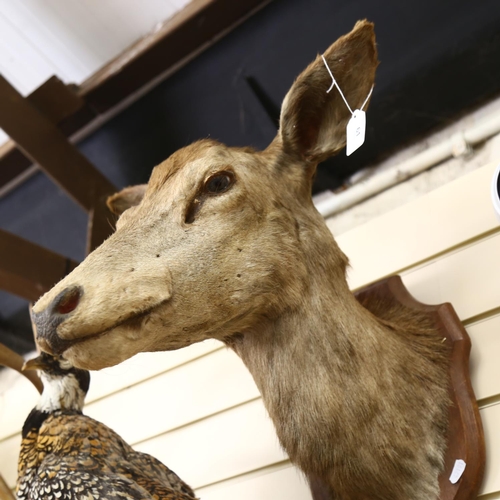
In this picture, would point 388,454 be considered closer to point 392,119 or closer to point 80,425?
point 80,425

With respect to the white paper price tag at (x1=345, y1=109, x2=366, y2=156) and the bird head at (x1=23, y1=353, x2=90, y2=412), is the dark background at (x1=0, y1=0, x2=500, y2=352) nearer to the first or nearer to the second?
the white paper price tag at (x1=345, y1=109, x2=366, y2=156)

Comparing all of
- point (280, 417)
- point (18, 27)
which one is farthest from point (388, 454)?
point (18, 27)

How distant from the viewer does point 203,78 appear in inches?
74.9

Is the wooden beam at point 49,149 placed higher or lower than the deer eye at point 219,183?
higher

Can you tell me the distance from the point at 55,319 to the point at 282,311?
40 centimetres

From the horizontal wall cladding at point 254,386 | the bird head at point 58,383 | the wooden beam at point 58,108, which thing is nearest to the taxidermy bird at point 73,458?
the bird head at point 58,383

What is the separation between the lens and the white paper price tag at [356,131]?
1.06 m

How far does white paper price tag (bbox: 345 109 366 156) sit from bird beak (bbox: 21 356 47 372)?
0.88 metres

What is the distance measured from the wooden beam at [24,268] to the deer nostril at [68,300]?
986mm

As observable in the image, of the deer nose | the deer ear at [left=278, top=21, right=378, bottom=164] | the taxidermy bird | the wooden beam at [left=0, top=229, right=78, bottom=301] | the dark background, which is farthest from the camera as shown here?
the wooden beam at [left=0, top=229, right=78, bottom=301]

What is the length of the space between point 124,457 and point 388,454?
536 mm

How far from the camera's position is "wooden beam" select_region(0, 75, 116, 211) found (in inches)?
71.7

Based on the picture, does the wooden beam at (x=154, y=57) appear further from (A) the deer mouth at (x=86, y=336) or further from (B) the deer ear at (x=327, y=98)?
(A) the deer mouth at (x=86, y=336)

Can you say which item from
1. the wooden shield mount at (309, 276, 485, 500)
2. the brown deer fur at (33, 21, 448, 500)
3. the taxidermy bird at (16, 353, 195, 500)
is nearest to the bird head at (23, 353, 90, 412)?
the taxidermy bird at (16, 353, 195, 500)
